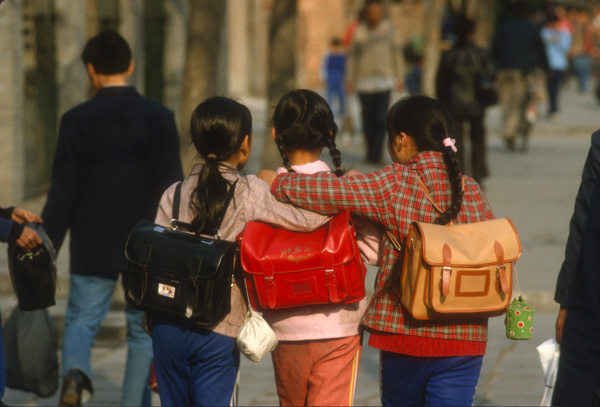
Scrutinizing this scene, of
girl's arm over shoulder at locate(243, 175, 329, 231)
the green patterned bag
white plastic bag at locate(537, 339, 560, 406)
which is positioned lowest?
white plastic bag at locate(537, 339, 560, 406)

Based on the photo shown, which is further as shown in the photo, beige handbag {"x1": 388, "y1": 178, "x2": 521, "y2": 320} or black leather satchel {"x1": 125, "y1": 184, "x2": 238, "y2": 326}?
black leather satchel {"x1": 125, "y1": 184, "x2": 238, "y2": 326}

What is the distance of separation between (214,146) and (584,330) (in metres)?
1.48

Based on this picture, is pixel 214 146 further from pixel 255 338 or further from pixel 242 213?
pixel 255 338

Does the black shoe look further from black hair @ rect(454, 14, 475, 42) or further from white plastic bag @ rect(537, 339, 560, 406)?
black hair @ rect(454, 14, 475, 42)

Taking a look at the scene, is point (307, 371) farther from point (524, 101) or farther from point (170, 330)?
point (524, 101)

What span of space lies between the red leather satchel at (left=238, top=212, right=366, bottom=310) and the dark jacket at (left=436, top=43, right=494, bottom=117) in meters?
8.08

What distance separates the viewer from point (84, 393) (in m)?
5.25

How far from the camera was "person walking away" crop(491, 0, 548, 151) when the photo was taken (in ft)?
52.9

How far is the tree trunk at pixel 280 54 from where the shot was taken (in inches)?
474

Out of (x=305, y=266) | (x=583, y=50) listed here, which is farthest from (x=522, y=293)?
(x=583, y=50)

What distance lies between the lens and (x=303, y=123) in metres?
3.79

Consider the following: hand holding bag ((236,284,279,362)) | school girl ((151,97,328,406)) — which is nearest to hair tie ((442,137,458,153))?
school girl ((151,97,328,406))

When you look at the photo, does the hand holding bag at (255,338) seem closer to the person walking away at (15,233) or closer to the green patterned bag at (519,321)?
the green patterned bag at (519,321)

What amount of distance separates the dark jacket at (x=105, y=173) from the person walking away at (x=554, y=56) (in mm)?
19075
